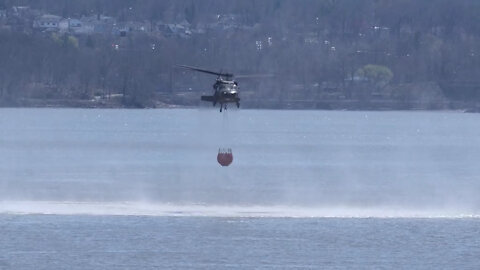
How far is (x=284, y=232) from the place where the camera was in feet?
239

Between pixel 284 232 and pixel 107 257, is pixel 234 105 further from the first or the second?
pixel 107 257

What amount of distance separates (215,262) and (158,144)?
349ft

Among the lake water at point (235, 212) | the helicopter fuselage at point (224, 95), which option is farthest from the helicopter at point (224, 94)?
the lake water at point (235, 212)

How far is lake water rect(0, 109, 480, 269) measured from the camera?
65812 mm

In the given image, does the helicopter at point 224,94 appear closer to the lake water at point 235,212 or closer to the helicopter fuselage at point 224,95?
the helicopter fuselage at point 224,95

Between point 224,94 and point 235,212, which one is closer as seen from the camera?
point 224,94

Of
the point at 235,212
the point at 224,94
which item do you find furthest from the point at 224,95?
the point at 235,212

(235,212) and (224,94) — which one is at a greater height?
(224,94)

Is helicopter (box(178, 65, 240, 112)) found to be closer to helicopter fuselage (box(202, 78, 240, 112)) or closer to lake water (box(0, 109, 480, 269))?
helicopter fuselage (box(202, 78, 240, 112))

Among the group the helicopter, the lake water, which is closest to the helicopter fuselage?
the helicopter

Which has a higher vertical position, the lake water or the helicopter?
the helicopter

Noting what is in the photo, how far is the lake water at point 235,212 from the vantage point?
6581 cm

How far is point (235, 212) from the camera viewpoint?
81.5 m

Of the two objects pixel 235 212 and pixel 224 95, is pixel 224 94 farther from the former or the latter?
pixel 235 212
